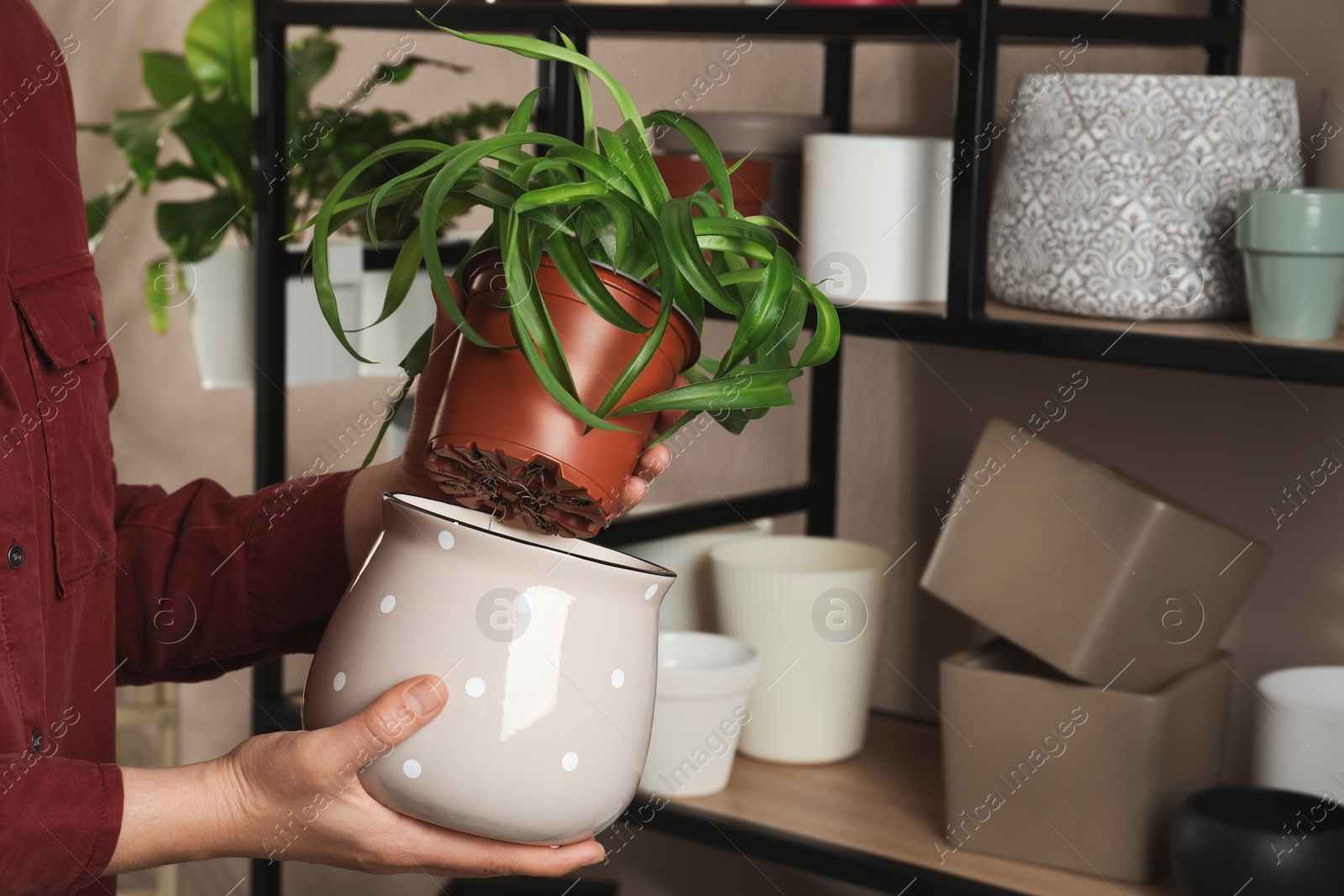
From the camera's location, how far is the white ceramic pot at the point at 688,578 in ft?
4.33

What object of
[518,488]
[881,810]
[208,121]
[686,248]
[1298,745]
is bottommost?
[881,810]

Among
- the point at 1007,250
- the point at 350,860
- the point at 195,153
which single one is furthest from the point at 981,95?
the point at 195,153

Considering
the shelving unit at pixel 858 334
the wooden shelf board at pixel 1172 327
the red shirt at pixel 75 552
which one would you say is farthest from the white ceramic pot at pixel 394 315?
the wooden shelf board at pixel 1172 327

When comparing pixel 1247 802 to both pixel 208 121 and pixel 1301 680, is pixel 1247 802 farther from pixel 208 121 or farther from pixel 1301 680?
pixel 208 121

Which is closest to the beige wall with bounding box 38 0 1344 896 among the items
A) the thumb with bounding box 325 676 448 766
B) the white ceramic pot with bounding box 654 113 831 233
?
the white ceramic pot with bounding box 654 113 831 233

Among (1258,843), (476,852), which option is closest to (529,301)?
(476,852)

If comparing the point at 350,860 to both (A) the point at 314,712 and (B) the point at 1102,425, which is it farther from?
(B) the point at 1102,425

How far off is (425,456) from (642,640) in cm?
13

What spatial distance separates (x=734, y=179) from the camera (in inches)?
45.3

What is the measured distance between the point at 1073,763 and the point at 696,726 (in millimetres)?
320

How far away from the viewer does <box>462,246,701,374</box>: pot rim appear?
590 mm

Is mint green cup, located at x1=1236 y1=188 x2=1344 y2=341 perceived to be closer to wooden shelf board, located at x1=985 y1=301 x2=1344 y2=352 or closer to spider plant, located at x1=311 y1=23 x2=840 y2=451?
wooden shelf board, located at x1=985 y1=301 x2=1344 y2=352

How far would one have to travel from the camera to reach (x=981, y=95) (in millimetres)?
984

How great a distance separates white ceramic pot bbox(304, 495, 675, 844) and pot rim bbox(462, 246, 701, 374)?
0.35 ft
